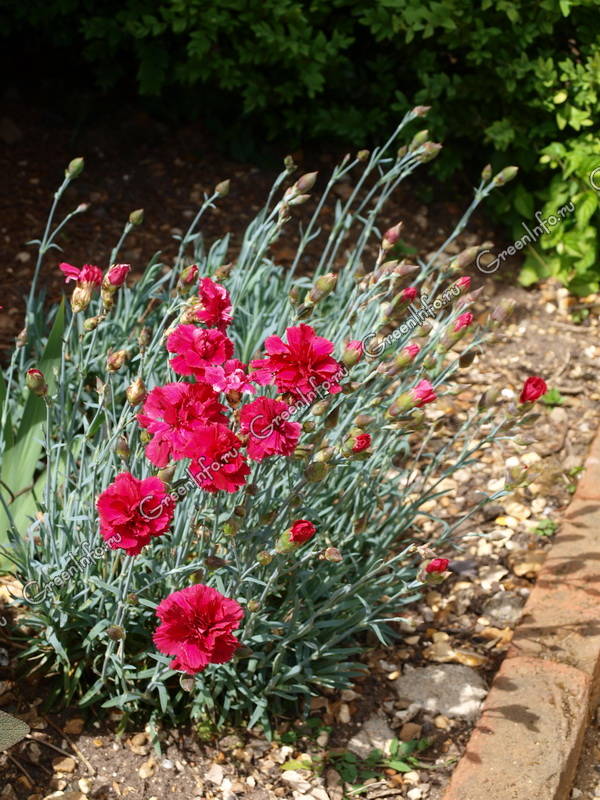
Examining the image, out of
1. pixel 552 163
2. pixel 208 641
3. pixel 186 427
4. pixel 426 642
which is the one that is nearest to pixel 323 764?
pixel 426 642

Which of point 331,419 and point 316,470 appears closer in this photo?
point 316,470

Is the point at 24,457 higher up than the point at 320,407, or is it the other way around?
the point at 320,407

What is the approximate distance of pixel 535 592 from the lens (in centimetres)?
258

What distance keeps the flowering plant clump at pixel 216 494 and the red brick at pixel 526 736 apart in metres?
0.31

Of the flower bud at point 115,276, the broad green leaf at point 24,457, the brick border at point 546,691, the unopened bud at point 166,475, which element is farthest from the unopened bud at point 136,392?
the brick border at point 546,691

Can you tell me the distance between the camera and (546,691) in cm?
228

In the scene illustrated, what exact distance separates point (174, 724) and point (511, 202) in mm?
2530

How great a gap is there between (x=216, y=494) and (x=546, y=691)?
3.14 feet

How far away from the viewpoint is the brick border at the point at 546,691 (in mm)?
2070

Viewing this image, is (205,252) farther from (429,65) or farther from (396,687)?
(396,687)

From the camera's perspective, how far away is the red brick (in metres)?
2.05

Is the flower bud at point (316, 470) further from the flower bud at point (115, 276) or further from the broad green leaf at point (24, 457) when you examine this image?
the broad green leaf at point (24, 457)

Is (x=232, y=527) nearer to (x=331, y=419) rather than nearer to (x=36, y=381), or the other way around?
(x=331, y=419)

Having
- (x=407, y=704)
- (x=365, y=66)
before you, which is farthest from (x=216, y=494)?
(x=365, y=66)
